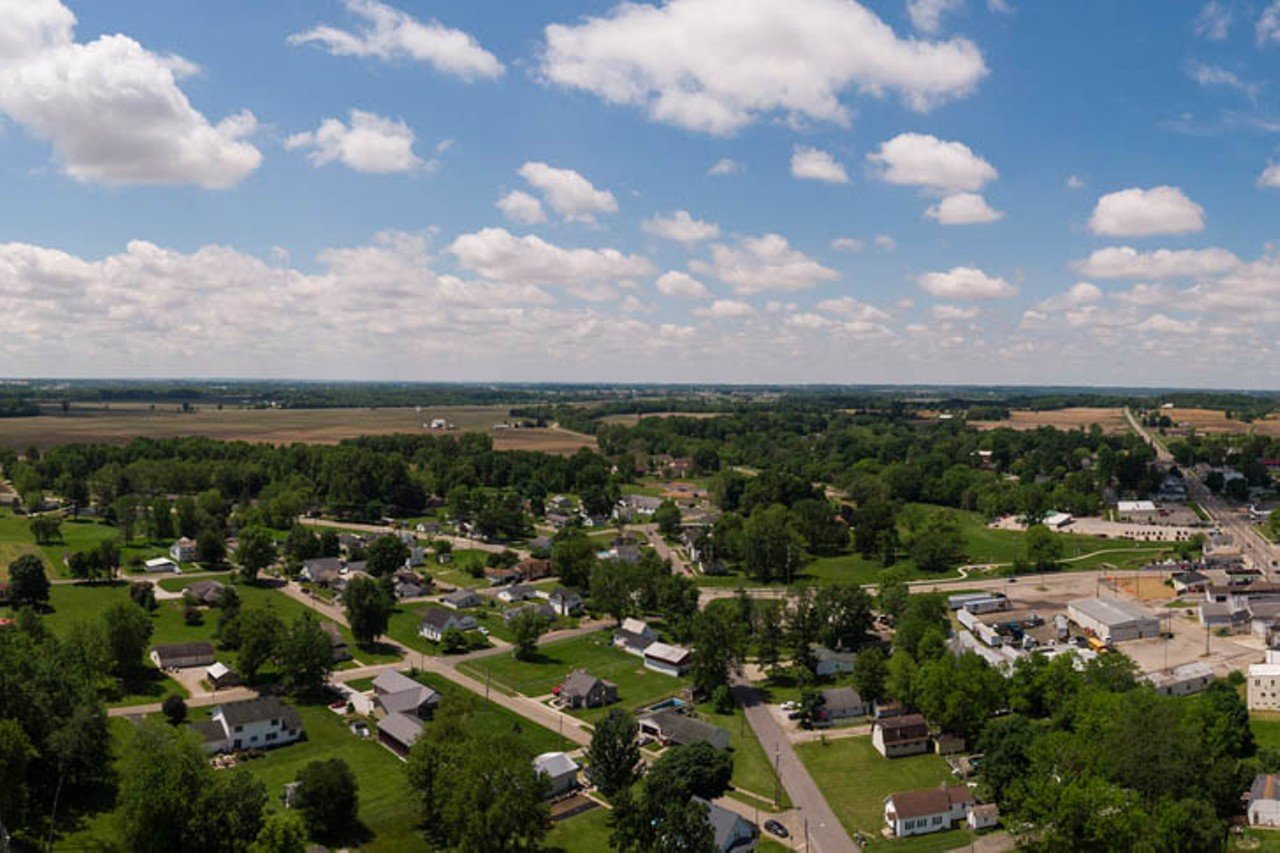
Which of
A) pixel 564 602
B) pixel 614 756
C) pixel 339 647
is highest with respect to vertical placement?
pixel 614 756

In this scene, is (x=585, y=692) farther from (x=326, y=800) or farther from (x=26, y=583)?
(x=26, y=583)

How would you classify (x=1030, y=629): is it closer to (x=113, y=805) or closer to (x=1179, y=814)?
(x=1179, y=814)

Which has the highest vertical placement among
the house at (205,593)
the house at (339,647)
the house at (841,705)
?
the house at (205,593)

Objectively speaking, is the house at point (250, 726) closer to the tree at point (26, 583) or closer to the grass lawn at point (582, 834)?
the grass lawn at point (582, 834)

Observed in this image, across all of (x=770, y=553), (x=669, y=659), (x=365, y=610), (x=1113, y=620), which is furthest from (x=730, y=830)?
(x=770, y=553)

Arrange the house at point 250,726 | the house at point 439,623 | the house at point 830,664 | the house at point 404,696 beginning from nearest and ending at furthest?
the house at point 250,726 < the house at point 404,696 < the house at point 830,664 < the house at point 439,623

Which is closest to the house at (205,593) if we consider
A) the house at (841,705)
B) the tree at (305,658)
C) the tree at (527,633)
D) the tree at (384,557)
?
the tree at (384,557)

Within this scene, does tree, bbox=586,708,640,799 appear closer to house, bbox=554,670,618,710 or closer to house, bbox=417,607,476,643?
house, bbox=554,670,618,710

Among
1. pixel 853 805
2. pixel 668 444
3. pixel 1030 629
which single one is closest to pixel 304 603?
pixel 853 805
